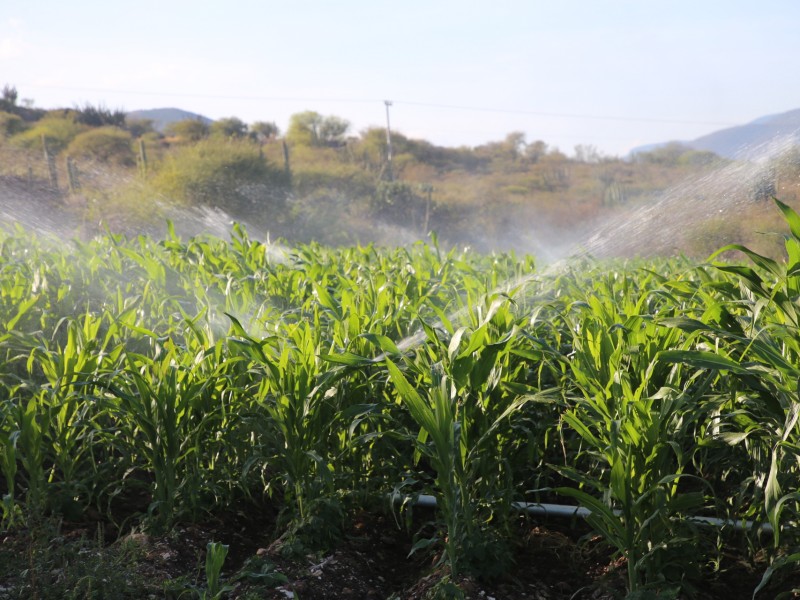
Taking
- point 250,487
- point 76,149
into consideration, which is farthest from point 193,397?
point 76,149

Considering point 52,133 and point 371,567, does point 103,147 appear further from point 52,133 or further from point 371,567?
point 371,567

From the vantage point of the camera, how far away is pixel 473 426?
267 cm

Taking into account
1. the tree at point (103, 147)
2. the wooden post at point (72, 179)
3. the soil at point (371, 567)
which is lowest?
the soil at point (371, 567)

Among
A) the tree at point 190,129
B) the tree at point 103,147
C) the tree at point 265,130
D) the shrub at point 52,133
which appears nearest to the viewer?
the shrub at point 52,133

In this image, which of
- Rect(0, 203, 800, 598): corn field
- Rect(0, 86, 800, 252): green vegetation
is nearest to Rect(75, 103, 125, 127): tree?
Rect(0, 86, 800, 252): green vegetation

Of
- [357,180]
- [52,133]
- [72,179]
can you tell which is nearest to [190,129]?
[52,133]

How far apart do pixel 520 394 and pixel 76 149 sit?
35654 millimetres

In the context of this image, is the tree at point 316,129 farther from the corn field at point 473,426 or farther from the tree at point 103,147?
the corn field at point 473,426

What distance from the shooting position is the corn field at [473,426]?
7.58ft

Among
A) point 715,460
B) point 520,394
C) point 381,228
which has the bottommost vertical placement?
point 381,228

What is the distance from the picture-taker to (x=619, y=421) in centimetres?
221

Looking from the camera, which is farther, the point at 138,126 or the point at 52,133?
the point at 138,126

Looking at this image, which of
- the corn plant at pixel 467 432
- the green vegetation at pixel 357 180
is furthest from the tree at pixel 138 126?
the corn plant at pixel 467 432

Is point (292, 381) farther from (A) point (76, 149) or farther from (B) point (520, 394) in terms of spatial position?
(A) point (76, 149)
